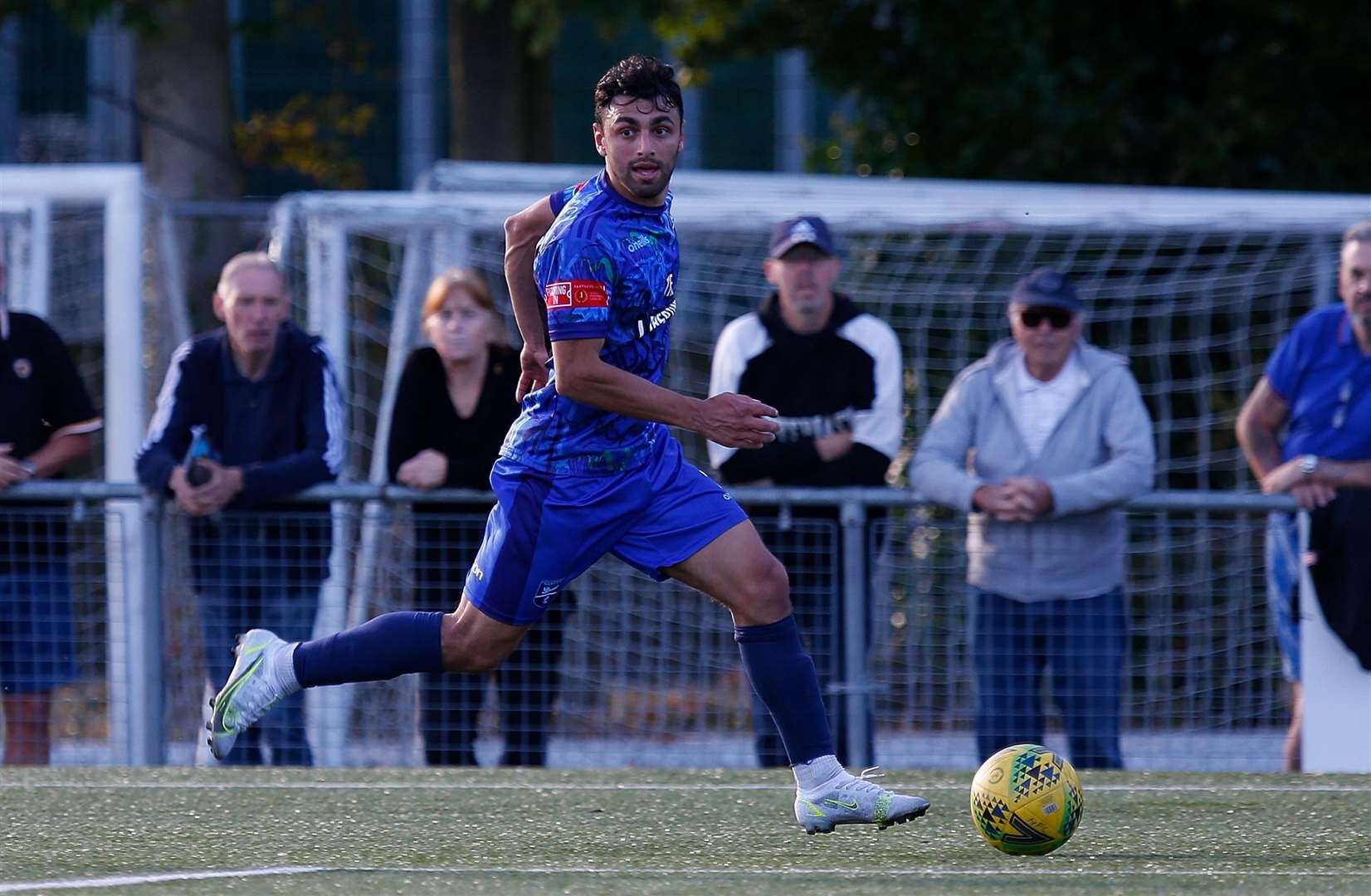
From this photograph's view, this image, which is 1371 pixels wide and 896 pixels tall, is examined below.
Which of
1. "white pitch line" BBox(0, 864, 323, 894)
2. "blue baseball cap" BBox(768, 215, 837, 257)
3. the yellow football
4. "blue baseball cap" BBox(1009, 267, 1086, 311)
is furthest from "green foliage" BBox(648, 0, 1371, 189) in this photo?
"white pitch line" BBox(0, 864, 323, 894)

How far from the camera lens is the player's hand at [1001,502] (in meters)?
7.11

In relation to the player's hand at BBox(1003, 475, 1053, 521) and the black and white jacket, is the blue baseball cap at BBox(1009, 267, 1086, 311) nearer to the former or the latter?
the black and white jacket

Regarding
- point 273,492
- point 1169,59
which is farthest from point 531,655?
point 1169,59

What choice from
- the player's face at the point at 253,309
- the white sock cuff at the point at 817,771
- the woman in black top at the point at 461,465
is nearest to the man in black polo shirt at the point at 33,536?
the player's face at the point at 253,309

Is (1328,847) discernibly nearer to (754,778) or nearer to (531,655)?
(754,778)

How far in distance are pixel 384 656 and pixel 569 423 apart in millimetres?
772

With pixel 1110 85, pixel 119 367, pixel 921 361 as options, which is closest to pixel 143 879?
pixel 119 367

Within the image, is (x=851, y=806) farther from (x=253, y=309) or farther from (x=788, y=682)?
(x=253, y=309)

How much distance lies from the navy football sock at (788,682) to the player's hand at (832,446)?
2.23m

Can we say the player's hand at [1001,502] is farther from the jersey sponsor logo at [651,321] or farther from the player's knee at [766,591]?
the jersey sponsor logo at [651,321]

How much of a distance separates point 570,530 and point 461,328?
8.20 ft

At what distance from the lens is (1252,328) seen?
1068 cm

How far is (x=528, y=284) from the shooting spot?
5.45 m

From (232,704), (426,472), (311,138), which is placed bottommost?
(232,704)
